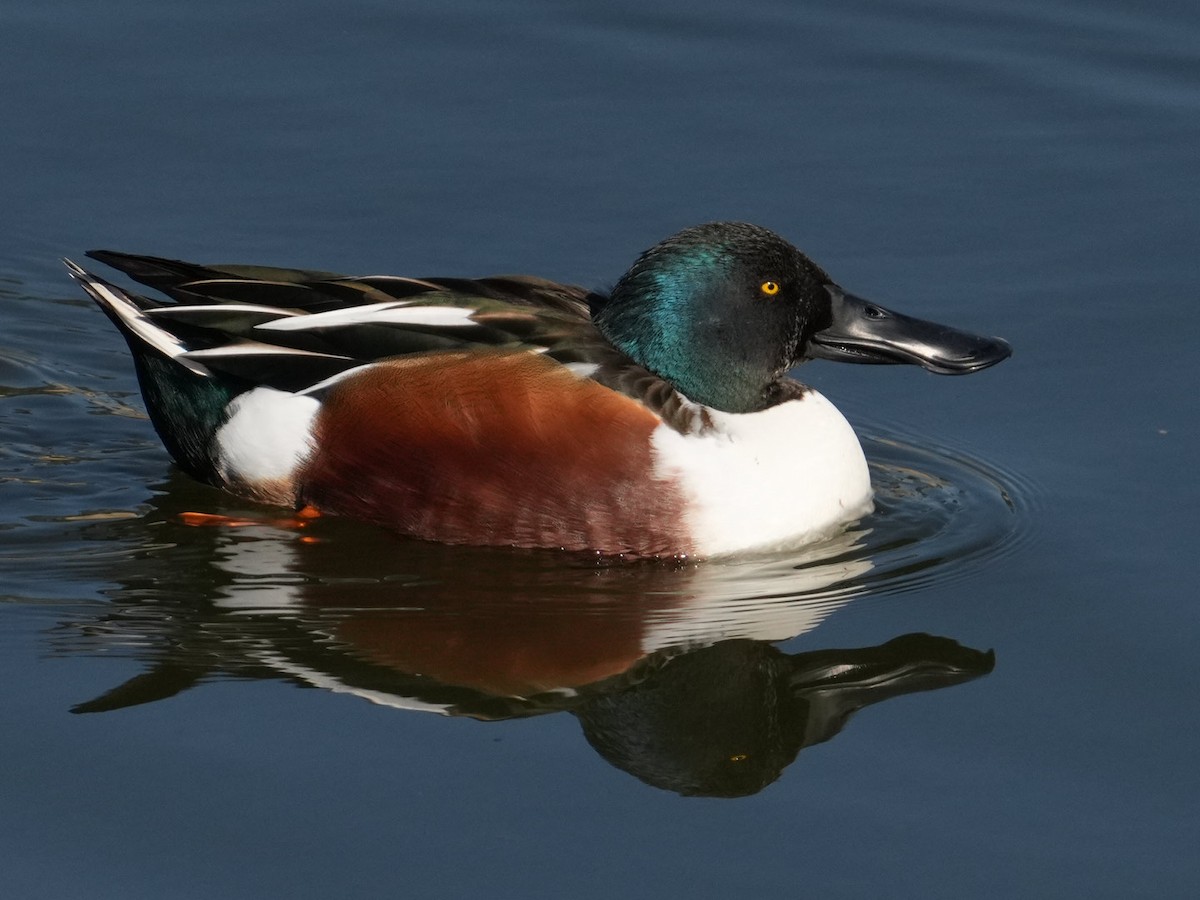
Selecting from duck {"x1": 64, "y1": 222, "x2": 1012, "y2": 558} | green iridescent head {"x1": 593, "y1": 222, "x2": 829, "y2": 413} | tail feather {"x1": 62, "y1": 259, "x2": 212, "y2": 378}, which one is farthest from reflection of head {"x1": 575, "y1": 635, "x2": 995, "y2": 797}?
tail feather {"x1": 62, "y1": 259, "x2": 212, "y2": 378}

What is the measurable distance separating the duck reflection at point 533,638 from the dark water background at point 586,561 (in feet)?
0.06

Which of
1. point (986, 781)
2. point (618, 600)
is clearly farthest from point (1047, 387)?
point (986, 781)

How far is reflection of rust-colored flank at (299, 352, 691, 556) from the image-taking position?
6172mm

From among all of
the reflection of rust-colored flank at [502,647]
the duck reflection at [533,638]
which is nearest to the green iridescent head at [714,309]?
the duck reflection at [533,638]

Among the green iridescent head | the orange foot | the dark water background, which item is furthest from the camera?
the orange foot

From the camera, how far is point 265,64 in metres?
9.41

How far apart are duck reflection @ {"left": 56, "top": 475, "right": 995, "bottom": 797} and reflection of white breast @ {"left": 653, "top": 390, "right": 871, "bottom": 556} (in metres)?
0.09

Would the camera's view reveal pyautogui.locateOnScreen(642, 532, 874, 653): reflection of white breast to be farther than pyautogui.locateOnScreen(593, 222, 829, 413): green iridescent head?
No

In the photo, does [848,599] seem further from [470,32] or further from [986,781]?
[470,32]

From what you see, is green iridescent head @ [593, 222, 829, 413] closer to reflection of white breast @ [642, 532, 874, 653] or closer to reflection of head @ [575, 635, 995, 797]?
reflection of white breast @ [642, 532, 874, 653]

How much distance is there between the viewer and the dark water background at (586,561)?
4.80 meters

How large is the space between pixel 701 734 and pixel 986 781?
2.39 feet

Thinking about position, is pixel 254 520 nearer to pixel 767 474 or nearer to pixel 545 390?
pixel 545 390

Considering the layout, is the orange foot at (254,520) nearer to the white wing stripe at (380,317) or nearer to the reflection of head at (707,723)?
the white wing stripe at (380,317)
